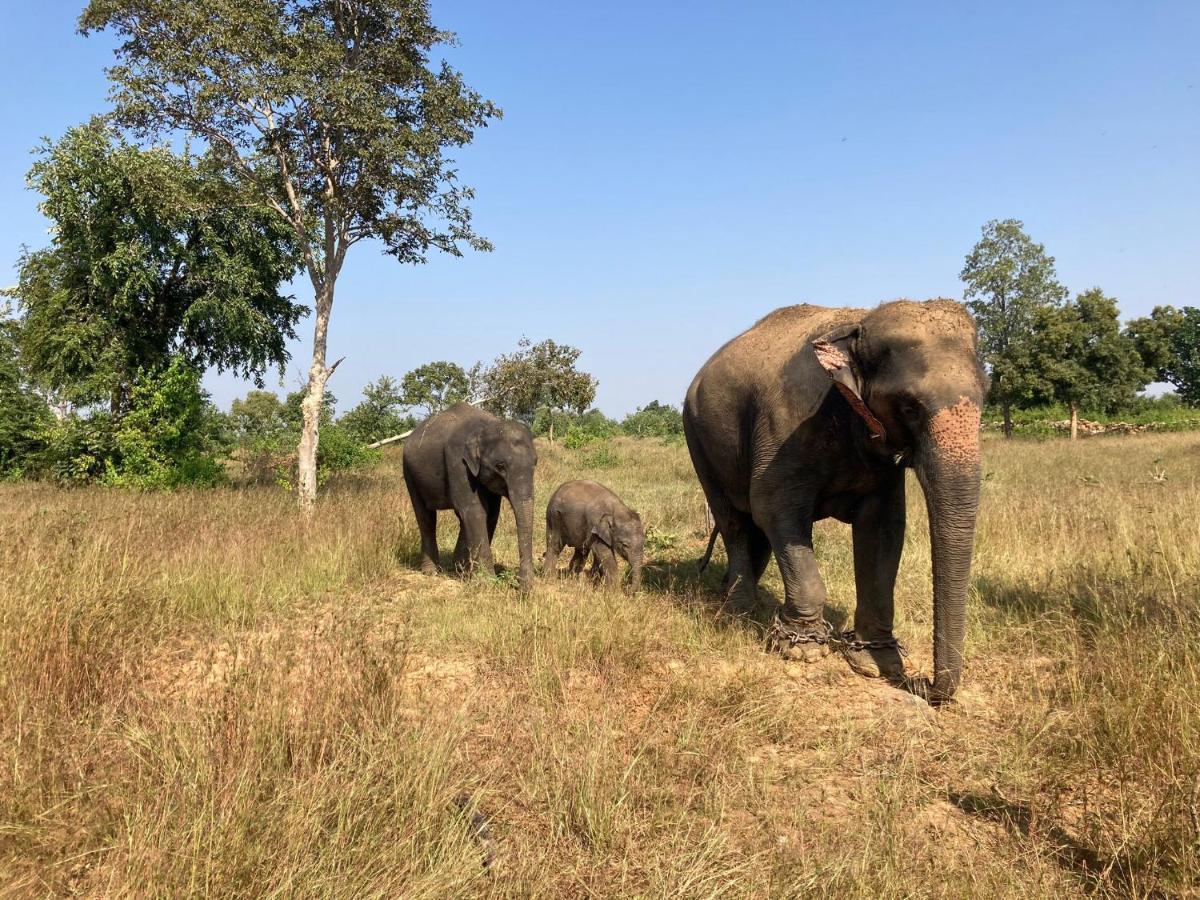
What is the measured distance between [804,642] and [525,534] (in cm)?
324

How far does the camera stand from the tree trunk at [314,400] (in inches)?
519

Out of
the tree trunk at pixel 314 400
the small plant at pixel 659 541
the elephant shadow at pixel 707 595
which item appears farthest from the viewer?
the tree trunk at pixel 314 400

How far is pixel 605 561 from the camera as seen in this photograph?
842 centimetres

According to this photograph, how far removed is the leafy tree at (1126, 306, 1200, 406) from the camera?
36781 mm

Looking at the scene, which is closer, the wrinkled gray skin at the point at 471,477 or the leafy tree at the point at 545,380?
the wrinkled gray skin at the point at 471,477

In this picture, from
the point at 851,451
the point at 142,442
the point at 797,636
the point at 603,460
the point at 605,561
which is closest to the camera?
the point at 851,451

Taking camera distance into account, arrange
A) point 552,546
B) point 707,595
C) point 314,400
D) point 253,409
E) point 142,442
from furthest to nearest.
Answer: point 253,409 < point 142,442 < point 314,400 < point 552,546 < point 707,595

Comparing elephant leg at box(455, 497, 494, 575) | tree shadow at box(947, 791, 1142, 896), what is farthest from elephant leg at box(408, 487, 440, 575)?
tree shadow at box(947, 791, 1142, 896)

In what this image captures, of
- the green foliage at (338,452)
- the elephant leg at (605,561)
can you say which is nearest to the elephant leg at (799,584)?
the elephant leg at (605,561)

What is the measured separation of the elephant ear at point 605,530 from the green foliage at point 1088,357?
3116cm

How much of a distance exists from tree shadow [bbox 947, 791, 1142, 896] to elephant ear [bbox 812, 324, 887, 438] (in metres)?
2.10

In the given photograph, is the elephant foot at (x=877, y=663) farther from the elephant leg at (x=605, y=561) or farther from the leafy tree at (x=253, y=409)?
the leafy tree at (x=253, y=409)

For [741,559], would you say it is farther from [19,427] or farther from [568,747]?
[19,427]

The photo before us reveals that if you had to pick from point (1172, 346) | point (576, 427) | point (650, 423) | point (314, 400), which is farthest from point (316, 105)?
point (1172, 346)
